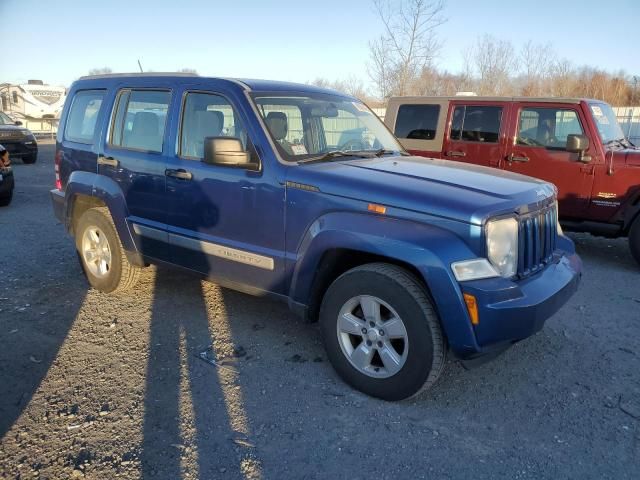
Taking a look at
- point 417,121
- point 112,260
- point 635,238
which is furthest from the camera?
point 417,121

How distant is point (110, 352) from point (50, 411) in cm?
81

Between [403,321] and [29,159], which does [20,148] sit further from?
[403,321]

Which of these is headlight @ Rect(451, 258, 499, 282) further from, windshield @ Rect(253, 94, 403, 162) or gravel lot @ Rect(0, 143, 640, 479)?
windshield @ Rect(253, 94, 403, 162)

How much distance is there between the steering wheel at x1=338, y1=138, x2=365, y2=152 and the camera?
4.20m

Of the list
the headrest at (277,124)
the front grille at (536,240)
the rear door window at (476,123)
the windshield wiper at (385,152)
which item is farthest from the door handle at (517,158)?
the headrest at (277,124)

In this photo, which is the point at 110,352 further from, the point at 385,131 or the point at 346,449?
the point at 385,131

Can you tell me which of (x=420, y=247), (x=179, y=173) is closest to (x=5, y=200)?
(x=179, y=173)

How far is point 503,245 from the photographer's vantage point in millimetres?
3068

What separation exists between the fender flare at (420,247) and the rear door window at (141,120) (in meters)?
1.85

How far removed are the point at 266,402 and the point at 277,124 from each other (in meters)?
1.97

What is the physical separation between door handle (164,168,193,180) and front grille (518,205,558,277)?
243 cm

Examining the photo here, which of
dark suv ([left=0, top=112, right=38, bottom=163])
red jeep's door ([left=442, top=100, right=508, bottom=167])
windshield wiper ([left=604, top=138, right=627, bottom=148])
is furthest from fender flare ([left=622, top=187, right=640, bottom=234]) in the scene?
dark suv ([left=0, top=112, right=38, bottom=163])

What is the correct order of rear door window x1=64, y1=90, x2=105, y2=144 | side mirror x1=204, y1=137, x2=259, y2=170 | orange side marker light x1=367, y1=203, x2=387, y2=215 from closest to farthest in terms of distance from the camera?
1. orange side marker light x1=367, y1=203, x2=387, y2=215
2. side mirror x1=204, y1=137, x2=259, y2=170
3. rear door window x1=64, y1=90, x2=105, y2=144

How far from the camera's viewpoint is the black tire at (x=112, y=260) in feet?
16.1
